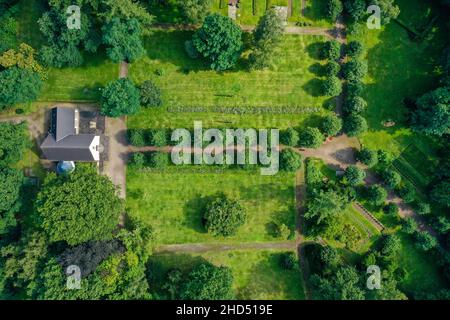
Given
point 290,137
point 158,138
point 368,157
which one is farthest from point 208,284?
point 368,157

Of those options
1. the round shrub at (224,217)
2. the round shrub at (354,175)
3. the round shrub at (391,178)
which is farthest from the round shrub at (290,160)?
the round shrub at (391,178)

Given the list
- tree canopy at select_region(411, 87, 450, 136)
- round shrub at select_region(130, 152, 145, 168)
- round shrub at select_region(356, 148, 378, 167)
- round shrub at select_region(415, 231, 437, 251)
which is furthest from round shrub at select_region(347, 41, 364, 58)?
round shrub at select_region(130, 152, 145, 168)

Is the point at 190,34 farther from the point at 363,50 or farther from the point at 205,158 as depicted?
the point at 363,50

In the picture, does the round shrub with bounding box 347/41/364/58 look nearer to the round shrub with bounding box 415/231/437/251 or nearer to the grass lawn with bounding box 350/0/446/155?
the grass lawn with bounding box 350/0/446/155

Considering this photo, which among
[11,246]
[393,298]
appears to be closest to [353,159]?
[393,298]

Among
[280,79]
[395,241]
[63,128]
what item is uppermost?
[280,79]

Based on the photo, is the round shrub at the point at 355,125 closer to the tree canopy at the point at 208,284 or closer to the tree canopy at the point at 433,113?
the tree canopy at the point at 433,113
